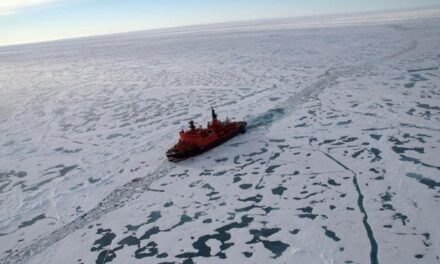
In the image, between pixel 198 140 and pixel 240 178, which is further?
pixel 198 140

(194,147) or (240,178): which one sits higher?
(194,147)

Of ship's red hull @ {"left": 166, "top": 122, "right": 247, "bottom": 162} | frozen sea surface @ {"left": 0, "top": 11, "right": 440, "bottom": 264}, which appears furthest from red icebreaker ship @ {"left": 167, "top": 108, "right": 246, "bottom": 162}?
frozen sea surface @ {"left": 0, "top": 11, "right": 440, "bottom": 264}

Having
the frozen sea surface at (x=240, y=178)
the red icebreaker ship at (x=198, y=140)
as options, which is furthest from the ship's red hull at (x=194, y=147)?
the frozen sea surface at (x=240, y=178)

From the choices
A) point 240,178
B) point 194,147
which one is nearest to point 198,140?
point 194,147

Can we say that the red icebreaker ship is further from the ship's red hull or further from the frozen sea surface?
the frozen sea surface

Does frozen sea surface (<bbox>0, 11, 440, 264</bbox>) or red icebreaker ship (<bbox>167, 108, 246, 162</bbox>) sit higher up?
red icebreaker ship (<bbox>167, 108, 246, 162</bbox>)

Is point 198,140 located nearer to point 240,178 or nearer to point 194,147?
point 194,147

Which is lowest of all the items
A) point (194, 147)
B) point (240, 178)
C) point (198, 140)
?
point (240, 178)
